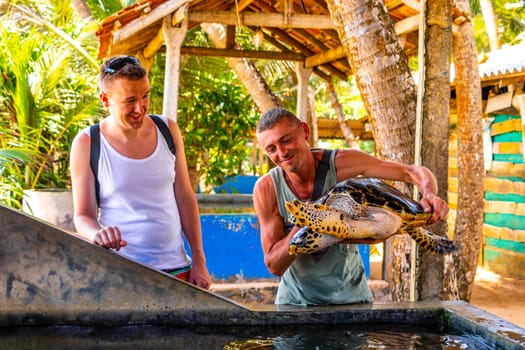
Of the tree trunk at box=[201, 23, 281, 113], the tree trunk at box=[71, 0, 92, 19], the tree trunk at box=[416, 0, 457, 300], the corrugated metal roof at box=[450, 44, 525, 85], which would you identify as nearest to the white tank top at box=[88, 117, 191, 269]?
the tree trunk at box=[416, 0, 457, 300]

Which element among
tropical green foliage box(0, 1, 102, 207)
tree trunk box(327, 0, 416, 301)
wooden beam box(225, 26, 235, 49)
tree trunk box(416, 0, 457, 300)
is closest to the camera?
tree trunk box(416, 0, 457, 300)

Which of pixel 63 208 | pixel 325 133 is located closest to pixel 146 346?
pixel 63 208

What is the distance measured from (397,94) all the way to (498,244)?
7.34 metres

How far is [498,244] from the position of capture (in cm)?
1009

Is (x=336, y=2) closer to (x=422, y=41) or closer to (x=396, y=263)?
(x=422, y=41)

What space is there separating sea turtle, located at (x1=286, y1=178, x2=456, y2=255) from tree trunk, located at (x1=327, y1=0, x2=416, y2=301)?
1190 millimetres

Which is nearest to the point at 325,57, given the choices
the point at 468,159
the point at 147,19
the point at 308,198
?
the point at 468,159

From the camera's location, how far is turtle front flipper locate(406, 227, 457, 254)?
2618mm

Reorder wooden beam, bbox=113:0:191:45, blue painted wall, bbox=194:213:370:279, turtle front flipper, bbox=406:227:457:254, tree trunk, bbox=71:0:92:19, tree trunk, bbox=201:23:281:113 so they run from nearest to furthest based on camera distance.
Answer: turtle front flipper, bbox=406:227:457:254 → wooden beam, bbox=113:0:191:45 → blue painted wall, bbox=194:213:370:279 → tree trunk, bbox=201:23:281:113 → tree trunk, bbox=71:0:92:19

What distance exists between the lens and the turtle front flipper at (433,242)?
8.59 ft

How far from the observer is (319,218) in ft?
6.95

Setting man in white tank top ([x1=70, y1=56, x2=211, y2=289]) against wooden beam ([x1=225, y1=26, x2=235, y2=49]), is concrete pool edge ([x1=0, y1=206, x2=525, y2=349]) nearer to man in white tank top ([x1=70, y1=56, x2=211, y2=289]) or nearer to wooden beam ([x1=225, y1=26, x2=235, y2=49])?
man in white tank top ([x1=70, y1=56, x2=211, y2=289])

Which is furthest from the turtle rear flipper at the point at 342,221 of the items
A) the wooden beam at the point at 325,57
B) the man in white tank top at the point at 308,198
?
the wooden beam at the point at 325,57

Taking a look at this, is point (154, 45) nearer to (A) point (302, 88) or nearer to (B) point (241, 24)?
(B) point (241, 24)
